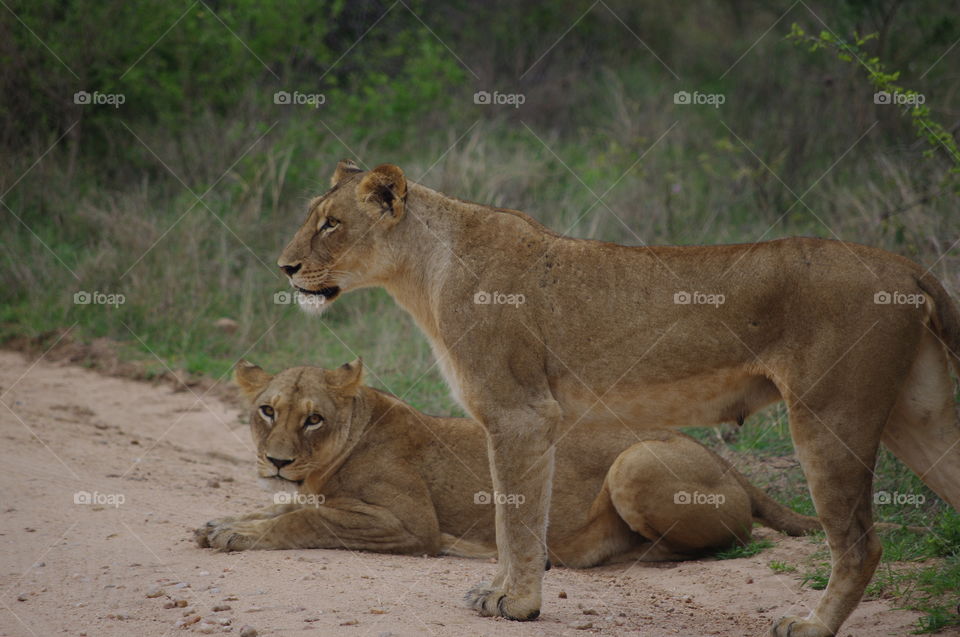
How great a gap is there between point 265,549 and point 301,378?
3.45 ft

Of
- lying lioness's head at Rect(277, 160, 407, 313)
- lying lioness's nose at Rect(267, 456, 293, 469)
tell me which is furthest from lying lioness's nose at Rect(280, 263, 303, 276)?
lying lioness's nose at Rect(267, 456, 293, 469)

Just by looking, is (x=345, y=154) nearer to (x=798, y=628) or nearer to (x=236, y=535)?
(x=236, y=535)

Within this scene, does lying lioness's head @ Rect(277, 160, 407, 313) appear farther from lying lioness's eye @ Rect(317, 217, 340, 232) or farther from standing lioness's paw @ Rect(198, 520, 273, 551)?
standing lioness's paw @ Rect(198, 520, 273, 551)

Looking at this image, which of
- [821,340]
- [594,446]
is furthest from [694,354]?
[594,446]

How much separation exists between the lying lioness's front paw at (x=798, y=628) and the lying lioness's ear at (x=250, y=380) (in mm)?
3368

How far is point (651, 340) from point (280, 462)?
7.87ft

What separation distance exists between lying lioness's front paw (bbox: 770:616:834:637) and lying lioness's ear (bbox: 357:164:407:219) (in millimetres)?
2635

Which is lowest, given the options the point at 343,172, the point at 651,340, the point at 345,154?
the point at 651,340

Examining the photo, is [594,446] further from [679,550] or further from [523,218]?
[523,218]

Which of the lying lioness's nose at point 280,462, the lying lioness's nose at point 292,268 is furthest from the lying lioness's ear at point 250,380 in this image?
the lying lioness's nose at point 292,268

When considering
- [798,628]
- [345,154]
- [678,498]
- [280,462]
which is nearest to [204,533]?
[280,462]

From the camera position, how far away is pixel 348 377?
671 cm

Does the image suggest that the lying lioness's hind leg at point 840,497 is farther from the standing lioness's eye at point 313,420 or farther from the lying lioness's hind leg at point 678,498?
the standing lioness's eye at point 313,420

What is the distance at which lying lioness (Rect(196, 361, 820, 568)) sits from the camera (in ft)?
Result: 20.7
